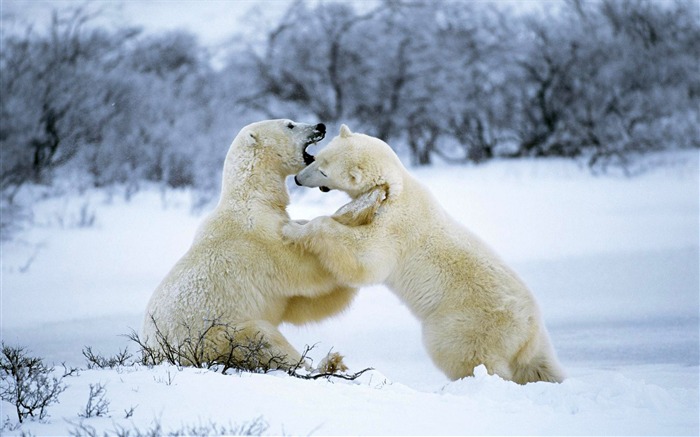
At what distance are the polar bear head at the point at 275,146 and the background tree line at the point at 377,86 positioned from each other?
7.43m

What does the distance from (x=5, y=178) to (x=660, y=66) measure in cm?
1172

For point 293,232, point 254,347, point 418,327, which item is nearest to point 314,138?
point 293,232

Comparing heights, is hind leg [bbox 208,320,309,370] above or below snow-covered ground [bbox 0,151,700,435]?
above

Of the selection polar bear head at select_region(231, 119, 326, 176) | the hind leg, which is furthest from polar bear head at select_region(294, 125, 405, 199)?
the hind leg

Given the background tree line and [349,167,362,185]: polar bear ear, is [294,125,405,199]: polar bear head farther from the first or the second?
the background tree line

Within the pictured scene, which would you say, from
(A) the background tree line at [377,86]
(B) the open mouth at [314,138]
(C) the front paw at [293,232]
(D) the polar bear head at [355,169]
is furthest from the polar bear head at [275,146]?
(A) the background tree line at [377,86]

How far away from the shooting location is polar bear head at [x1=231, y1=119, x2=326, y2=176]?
15.1 ft

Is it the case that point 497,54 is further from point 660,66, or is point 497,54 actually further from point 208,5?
point 208,5

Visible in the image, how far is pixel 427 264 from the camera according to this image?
14.4ft

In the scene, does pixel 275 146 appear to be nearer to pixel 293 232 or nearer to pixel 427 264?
pixel 293 232

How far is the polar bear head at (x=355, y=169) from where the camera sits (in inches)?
177

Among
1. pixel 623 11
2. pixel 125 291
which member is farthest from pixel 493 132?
pixel 125 291

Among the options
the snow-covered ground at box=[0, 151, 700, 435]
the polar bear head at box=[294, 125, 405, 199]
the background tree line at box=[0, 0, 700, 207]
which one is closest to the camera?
the snow-covered ground at box=[0, 151, 700, 435]

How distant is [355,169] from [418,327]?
2.58 meters
